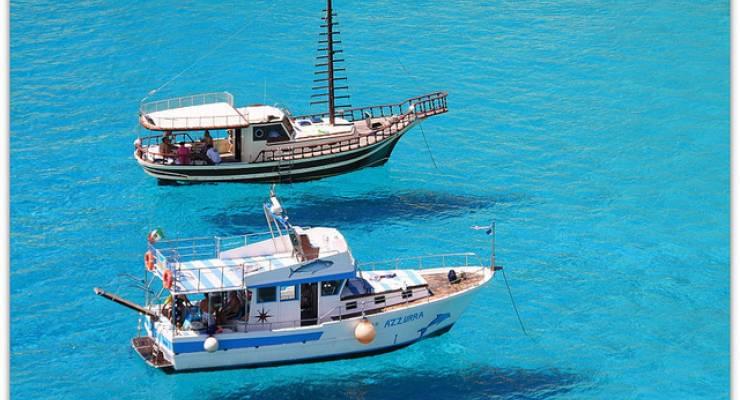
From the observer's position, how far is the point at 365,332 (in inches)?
1791

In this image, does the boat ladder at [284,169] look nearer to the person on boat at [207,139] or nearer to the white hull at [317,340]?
the person on boat at [207,139]

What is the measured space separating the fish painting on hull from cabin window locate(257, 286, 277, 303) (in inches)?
31.5

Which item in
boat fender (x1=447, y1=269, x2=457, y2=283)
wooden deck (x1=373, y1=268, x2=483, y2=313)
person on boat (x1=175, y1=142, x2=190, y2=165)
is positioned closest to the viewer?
wooden deck (x1=373, y1=268, x2=483, y2=313)

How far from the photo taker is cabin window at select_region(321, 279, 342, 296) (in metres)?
46.1

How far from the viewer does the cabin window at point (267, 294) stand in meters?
45.4

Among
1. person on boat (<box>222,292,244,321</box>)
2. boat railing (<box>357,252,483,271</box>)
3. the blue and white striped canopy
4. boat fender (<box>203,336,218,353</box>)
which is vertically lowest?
boat railing (<box>357,252,483,271</box>)

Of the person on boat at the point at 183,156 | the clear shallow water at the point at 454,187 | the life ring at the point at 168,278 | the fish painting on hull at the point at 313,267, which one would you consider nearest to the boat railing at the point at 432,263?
the clear shallow water at the point at 454,187

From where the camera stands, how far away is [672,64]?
2916 inches

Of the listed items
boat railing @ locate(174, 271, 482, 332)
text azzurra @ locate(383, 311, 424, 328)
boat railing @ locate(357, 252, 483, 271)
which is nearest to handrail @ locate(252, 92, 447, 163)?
boat railing @ locate(357, 252, 483, 271)

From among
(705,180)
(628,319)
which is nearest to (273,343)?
(628,319)

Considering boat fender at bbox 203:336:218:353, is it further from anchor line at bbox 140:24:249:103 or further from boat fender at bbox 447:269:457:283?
anchor line at bbox 140:24:249:103

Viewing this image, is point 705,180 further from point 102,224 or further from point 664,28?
point 102,224

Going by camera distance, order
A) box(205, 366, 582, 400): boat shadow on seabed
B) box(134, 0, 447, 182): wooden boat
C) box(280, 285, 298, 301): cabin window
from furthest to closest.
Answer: box(134, 0, 447, 182): wooden boat, box(205, 366, 582, 400): boat shadow on seabed, box(280, 285, 298, 301): cabin window

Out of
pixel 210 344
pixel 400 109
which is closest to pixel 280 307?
pixel 210 344
